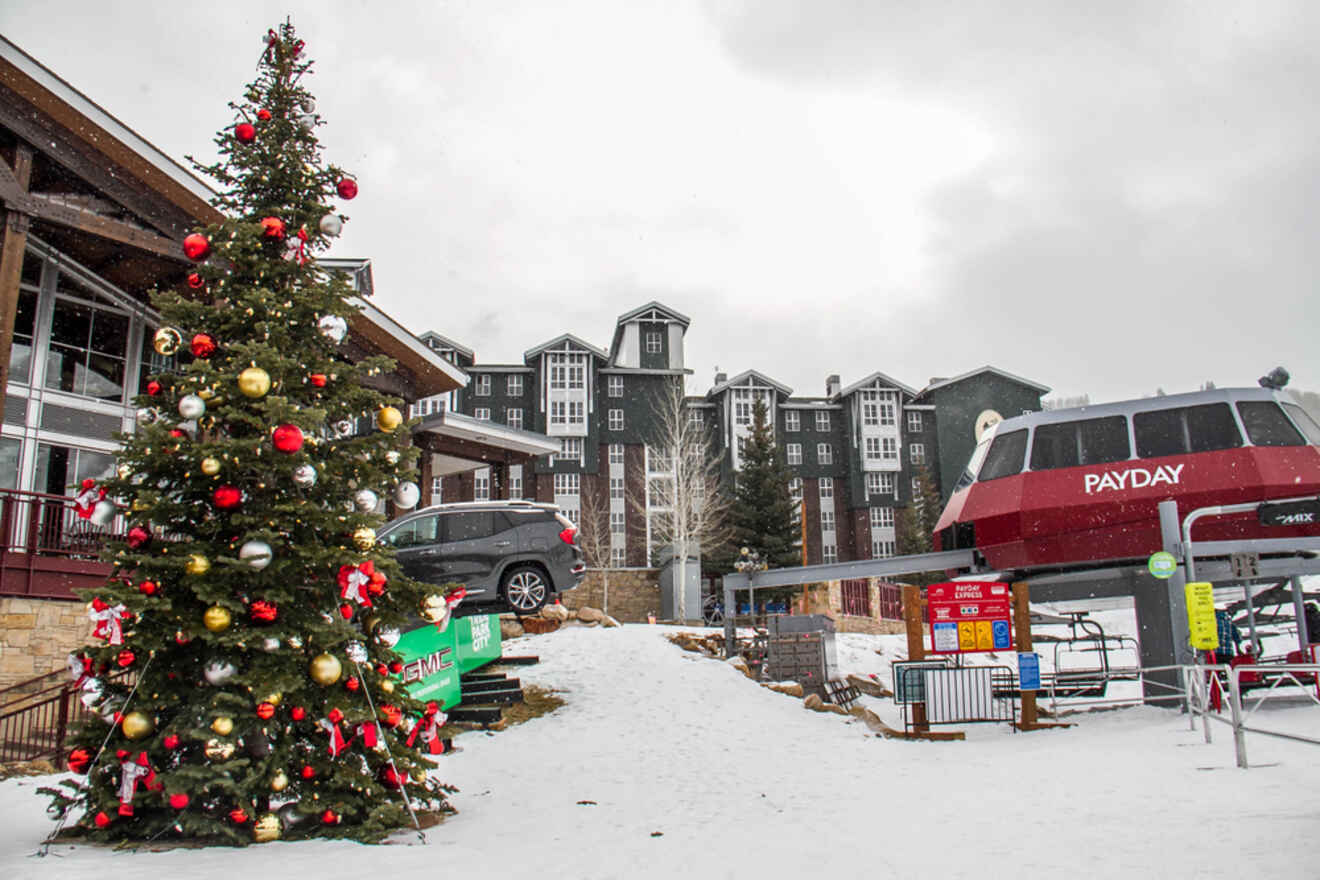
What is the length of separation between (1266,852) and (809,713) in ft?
34.2

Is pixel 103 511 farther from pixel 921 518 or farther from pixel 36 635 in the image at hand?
pixel 921 518

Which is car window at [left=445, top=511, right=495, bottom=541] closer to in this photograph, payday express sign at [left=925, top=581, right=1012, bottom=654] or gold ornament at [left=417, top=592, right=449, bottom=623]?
gold ornament at [left=417, top=592, right=449, bottom=623]

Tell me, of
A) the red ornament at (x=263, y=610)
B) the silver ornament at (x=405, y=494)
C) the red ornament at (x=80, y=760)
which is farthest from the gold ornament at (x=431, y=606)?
the red ornament at (x=80, y=760)

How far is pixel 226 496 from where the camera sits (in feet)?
22.9

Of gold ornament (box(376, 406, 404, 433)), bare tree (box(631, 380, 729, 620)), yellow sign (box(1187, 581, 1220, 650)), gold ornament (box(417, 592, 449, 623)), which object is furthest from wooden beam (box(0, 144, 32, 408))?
bare tree (box(631, 380, 729, 620))

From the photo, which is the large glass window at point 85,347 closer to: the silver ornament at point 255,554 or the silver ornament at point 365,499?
the silver ornament at point 365,499

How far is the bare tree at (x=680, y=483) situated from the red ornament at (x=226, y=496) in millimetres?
28621

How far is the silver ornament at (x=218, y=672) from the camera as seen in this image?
21.8 feet

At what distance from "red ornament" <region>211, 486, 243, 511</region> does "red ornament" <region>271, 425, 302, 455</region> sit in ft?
1.69

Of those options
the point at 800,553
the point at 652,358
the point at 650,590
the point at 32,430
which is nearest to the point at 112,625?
the point at 32,430

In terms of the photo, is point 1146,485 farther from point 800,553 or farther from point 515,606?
point 800,553

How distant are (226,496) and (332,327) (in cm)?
169

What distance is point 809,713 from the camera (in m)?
15.6

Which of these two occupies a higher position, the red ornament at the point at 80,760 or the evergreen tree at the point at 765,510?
the evergreen tree at the point at 765,510
